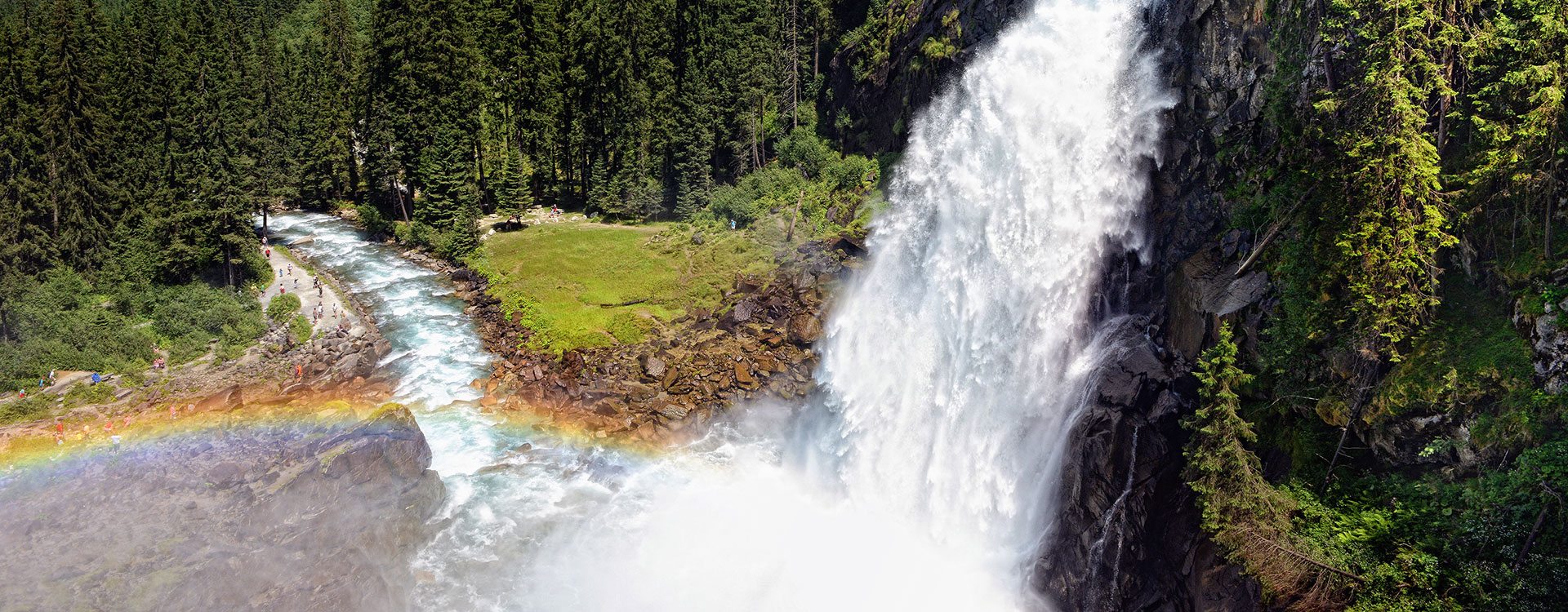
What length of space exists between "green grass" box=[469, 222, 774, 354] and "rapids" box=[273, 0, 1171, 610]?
682cm

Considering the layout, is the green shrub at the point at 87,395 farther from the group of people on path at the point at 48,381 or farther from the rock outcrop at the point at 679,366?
the rock outcrop at the point at 679,366

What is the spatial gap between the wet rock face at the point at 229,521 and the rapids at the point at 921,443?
1.72 metres

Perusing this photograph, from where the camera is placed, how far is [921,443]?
2866 centimetres

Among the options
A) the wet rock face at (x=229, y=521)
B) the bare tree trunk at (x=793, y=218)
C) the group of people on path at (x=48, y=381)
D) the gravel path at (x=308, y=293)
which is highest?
the bare tree trunk at (x=793, y=218)

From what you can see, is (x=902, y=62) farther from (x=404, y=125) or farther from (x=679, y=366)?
(x=404, y=125)

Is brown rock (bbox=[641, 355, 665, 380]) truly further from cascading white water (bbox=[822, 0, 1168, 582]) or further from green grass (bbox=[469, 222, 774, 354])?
cascading white water (bbox=[822, 0, 1168, 582])

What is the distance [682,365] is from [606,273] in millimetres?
12225

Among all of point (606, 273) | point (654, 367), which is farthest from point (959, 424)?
point (606, 273)

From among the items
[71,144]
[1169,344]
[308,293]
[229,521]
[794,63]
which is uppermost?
[794,63]

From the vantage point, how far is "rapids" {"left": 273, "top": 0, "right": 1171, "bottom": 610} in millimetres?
24719

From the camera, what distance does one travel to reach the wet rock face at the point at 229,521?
76.0 feet

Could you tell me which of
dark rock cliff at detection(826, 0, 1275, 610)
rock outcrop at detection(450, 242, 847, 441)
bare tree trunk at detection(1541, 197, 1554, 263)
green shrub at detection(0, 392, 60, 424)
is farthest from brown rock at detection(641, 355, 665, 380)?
bare tree trunk at detection(1541, 197, 1554, 263)

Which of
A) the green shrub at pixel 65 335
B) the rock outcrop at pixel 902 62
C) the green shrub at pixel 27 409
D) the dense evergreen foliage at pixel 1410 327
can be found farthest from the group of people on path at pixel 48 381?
the dense evergreen foliage at pixel 1410 327

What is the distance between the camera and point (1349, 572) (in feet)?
54.4
